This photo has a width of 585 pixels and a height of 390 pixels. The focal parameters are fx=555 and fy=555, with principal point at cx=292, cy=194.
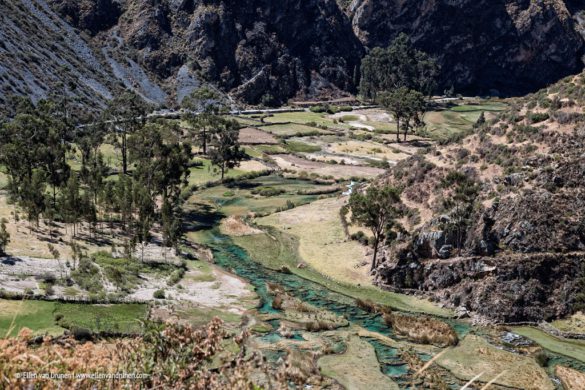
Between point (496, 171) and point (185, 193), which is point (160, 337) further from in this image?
point (185, 193)

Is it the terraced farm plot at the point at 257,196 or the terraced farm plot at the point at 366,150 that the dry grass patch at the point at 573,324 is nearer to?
the terraced farm plot at the point at 257,196

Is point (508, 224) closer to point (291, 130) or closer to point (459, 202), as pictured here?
point (459, 202)

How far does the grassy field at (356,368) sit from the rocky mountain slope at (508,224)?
1656cm

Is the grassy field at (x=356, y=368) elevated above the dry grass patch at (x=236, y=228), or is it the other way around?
the dry grass patch at (x=236, y=228)

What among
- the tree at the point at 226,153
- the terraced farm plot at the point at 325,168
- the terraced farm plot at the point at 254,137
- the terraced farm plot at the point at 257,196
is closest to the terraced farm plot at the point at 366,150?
the terraced farm plot at the point at 325,168

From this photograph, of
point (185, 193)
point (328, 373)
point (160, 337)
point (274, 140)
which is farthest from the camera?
point (274, 140)

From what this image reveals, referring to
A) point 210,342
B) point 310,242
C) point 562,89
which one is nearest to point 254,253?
point 310,242

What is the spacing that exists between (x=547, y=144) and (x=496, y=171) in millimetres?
7393

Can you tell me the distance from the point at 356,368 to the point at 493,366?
472 inches

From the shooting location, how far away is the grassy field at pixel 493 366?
4494 cm

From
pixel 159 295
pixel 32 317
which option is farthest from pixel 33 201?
pixel 32 317

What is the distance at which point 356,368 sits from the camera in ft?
152

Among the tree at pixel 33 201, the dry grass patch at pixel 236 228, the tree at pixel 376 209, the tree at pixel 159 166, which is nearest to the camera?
the tree at pixel 376 209

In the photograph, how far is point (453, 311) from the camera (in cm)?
6031
